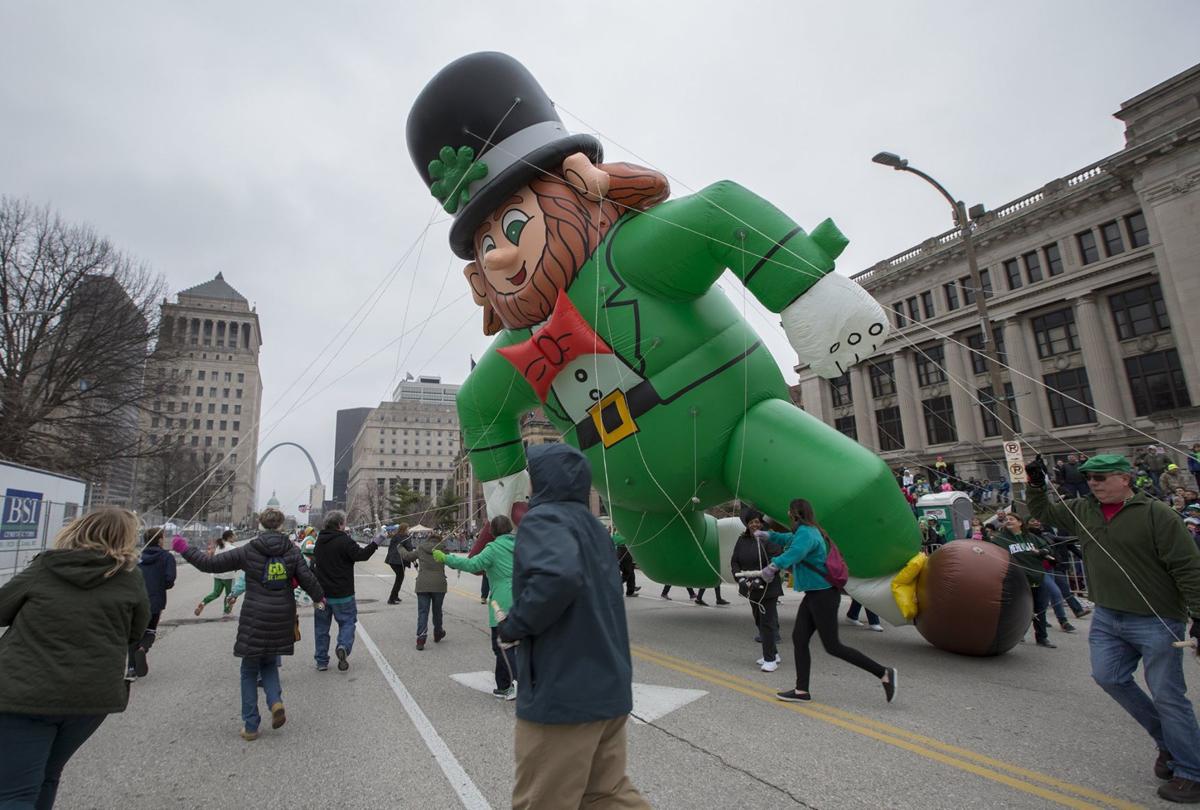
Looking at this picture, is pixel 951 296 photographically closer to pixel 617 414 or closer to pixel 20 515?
pixel 617 414

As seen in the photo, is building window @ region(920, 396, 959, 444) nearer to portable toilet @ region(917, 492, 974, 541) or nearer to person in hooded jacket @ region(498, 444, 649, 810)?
portable toilet @ region(917, 492, 974, 541)

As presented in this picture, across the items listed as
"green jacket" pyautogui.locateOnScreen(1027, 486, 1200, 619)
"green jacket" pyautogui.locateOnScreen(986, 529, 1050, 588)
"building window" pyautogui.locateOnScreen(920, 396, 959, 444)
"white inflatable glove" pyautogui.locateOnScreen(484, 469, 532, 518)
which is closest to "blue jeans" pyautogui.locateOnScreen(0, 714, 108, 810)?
"green jacket" pyautogui.locateOnScreen(1027, 486, 1200, 619)

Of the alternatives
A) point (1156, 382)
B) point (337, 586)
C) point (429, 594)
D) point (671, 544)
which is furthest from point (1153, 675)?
point (1156, 382)

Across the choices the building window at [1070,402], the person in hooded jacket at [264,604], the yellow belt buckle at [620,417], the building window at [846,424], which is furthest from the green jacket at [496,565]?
the building window at [846,424]

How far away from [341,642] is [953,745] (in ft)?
18.3

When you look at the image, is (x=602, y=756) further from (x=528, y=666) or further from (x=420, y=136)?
(x=420, y=136)

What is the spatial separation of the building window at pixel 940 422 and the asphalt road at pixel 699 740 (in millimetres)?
32105

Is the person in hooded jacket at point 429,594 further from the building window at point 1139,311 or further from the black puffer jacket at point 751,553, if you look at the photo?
the building window at point 1139,311

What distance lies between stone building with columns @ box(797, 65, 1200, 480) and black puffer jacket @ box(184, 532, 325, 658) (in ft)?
71.2

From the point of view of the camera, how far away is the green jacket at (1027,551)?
21.0ft

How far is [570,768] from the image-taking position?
2.06m

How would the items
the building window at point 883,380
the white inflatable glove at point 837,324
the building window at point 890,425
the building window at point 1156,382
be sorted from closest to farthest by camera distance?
the white inflatable glove at point 837,324 < the building window at point 1156,382 < the building window at point 890,425 < the building window at point 883,380

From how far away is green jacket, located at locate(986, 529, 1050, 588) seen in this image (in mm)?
6410

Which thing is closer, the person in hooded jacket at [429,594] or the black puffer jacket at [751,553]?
the person in hooded jacket at [429,594]
